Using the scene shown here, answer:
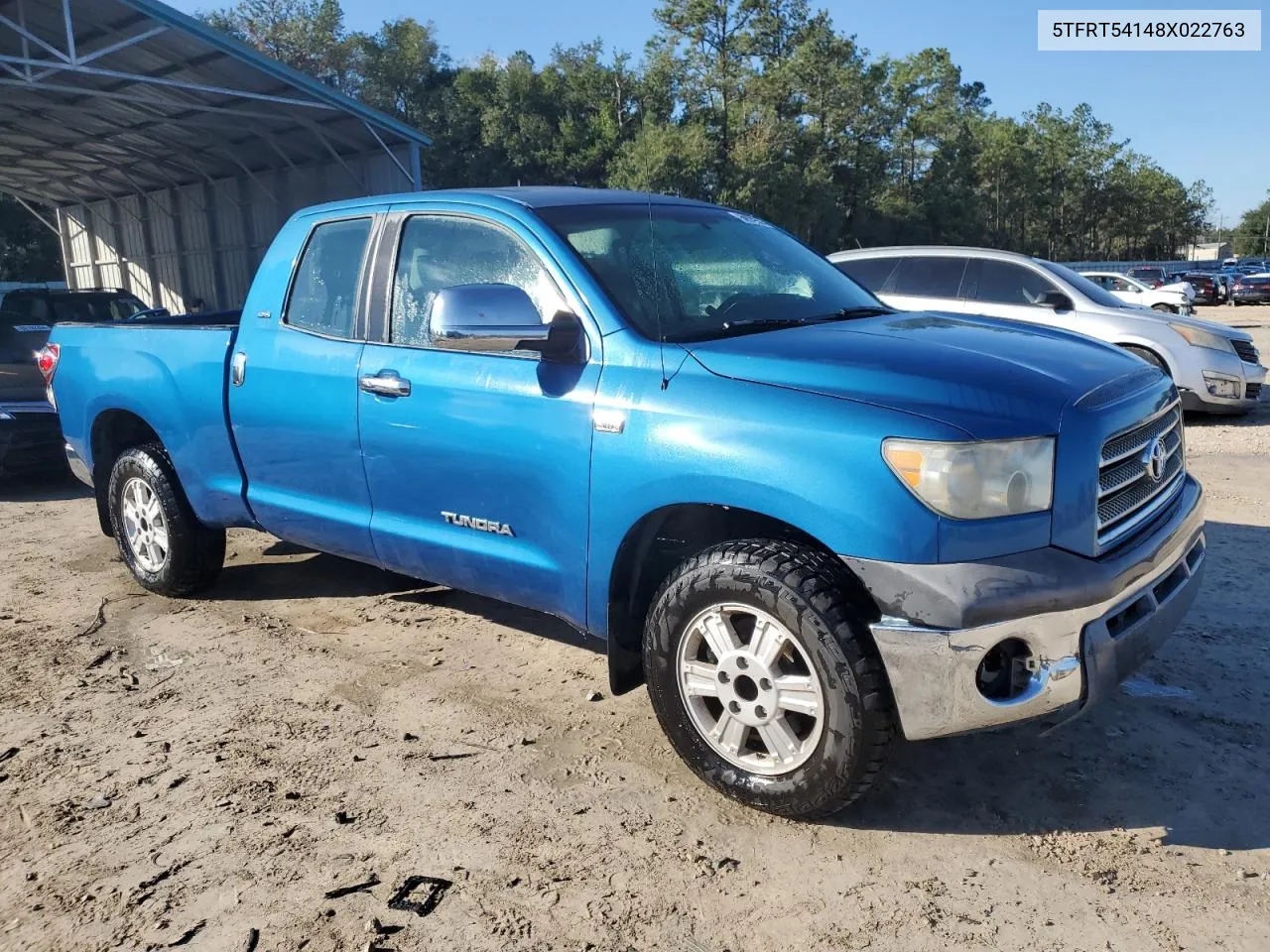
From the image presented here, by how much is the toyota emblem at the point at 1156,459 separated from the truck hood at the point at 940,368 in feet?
0.80

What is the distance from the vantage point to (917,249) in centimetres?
1018

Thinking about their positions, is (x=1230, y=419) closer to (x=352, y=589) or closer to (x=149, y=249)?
(x=352, y=589)

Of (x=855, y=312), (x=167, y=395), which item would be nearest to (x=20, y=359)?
(x=167, y=395)

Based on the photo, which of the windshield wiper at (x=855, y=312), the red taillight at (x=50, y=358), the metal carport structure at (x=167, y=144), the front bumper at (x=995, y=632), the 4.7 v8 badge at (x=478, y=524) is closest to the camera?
the front bumper at (x=995, y=632)

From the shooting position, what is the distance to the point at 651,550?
130 inches

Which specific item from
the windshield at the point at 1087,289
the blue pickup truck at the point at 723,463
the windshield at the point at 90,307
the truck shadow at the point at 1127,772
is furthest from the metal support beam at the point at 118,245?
the truck shadow at the point at 1127,772

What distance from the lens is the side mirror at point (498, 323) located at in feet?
10.5

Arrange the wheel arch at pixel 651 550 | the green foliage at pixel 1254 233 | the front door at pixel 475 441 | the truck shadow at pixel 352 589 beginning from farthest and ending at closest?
the green foliage at pixel 1254 233, the truck shadow at pixel 352 589, the front door at pixel 475 441, the wheel arch at pixel 651 550

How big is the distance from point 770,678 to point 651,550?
62 cm

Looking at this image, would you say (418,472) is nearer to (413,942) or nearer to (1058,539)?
(413,942)

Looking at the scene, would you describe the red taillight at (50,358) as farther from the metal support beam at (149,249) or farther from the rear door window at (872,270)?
the metal support beam at (149,249)

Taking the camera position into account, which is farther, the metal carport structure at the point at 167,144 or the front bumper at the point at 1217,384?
the metal carport structure at the point at 167,144

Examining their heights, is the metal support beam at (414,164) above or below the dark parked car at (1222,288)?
above

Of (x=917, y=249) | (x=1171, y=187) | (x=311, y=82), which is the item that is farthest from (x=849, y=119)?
(x=917, y=249)
